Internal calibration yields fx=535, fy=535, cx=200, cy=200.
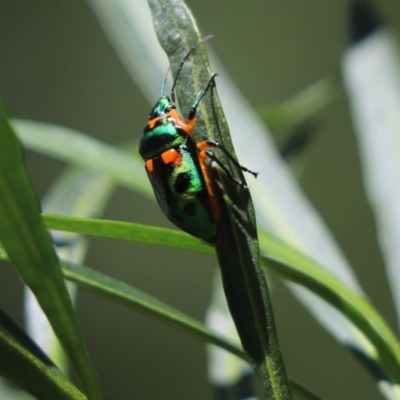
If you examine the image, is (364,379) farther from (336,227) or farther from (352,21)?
(352,21)

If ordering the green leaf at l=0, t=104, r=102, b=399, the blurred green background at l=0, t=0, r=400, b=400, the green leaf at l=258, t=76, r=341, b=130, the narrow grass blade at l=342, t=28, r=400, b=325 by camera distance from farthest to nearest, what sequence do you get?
the blurred green background at l=0, t=0, r=400, b=400, the green leaf at l=258, t=76, r=341, b=130, the narrow grass blade at l=342, t=28, r=400, b=325, the green leaf at l=0, t=104, r=102, b=399

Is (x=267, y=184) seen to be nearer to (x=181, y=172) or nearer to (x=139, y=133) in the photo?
(x=181, y=172)

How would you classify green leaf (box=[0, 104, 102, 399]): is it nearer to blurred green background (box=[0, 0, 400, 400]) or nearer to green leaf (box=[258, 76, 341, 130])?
green leaf (box=[258, 76, 341, 130])

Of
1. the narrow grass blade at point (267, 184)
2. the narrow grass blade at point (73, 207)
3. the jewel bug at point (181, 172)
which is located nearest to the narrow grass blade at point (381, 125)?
the narrow grass blade at point (267, 184)

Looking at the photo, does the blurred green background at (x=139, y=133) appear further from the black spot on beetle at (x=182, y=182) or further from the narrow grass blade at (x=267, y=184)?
the black spot on beetle at (x=182, y=182)

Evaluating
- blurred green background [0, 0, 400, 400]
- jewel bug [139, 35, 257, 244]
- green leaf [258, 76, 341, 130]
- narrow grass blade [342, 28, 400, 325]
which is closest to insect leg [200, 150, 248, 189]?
jewel bug [139, 35, 257, 244]

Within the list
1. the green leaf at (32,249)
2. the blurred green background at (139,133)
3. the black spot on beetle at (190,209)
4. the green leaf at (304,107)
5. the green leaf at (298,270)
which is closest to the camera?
the green leaf at (32,249)
